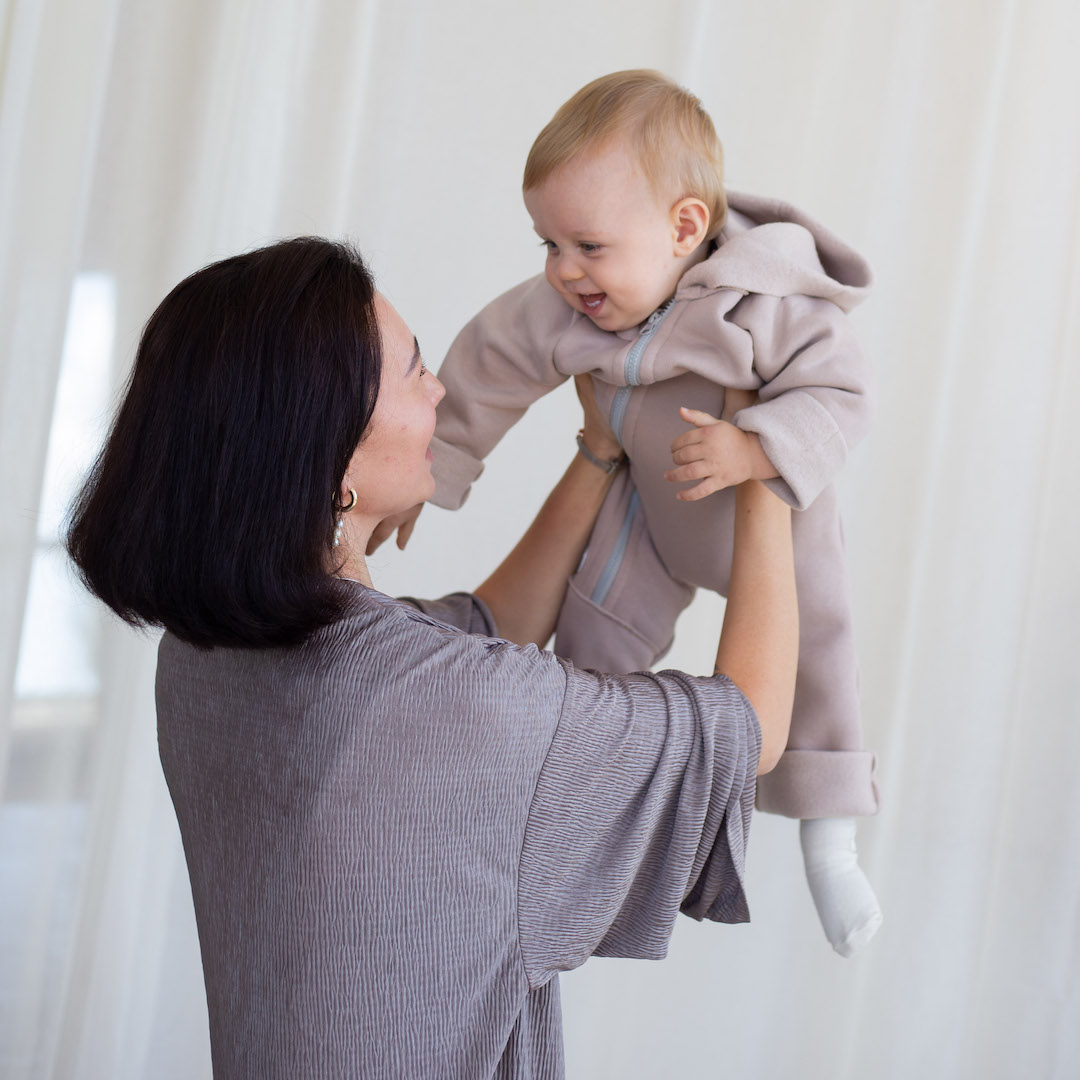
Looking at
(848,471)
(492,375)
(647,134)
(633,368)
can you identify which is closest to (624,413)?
(633,368)

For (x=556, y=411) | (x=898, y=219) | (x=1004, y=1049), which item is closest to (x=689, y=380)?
(x=556, y=411)

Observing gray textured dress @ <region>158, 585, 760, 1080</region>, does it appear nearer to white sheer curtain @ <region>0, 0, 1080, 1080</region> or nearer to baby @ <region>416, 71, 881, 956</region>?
baby @ <region>416, 71, 881, 956</region>

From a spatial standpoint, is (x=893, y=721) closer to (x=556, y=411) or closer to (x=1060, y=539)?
(x=1060, y=539)

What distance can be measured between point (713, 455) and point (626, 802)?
0.34 m

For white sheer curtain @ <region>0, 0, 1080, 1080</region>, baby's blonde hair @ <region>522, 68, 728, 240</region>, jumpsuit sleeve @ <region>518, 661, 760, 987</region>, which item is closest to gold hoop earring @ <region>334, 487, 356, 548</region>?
jumpsuit sleeve @ <region>518, 661, 760, 987</region>

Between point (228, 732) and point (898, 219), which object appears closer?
point (228, 732)

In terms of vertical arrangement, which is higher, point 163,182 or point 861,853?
point 163,182

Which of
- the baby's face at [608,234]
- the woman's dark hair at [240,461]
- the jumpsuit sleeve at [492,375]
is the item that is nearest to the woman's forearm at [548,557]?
the jumpsuit sleeve at [492,375]

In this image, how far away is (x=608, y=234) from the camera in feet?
3.96

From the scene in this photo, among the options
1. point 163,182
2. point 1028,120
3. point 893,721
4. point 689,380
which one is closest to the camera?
point 689,380

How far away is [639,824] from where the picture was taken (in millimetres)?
969

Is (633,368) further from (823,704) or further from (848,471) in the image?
(848,471)

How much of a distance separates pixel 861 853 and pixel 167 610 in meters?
1.59

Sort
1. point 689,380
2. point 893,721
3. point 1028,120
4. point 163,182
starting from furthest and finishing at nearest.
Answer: point 893,721, point 1028,120, point 163,182, point 689,380
